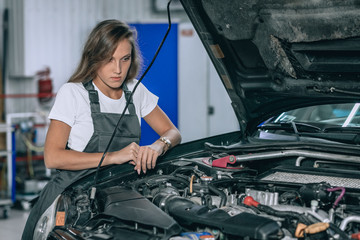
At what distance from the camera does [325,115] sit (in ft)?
8.96

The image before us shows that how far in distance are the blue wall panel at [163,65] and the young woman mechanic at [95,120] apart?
3.98 m

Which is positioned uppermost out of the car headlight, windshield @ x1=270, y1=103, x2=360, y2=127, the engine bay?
windshield @ x1=270, y1=103, x2=360, y2=127

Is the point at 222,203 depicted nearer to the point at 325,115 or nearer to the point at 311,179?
the point at 311,179

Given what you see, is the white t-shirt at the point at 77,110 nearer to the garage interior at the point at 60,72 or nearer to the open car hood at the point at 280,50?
the open car hood at the point at 280,50

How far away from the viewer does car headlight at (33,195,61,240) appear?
7.18ft

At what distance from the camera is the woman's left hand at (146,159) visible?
234 centimetres

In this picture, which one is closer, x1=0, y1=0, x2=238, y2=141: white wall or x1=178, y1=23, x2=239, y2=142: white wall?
x1=0, y1=0, x2=238, y2=141: white wall

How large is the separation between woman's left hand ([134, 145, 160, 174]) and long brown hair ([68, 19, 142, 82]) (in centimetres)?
47

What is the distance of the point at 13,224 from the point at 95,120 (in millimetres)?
3141

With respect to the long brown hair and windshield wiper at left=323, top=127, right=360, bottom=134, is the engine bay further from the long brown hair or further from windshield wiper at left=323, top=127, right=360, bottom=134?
the long brown hair

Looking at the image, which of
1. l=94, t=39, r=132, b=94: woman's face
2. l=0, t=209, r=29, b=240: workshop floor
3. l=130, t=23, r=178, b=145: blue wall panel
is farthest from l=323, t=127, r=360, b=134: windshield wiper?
l=130, t=23, r=178, b=145: blue wall panel

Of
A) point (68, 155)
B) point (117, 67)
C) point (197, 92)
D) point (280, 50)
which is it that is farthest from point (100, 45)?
point (197, 92)

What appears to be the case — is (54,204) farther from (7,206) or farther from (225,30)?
(7,206)

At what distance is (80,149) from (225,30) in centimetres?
87
